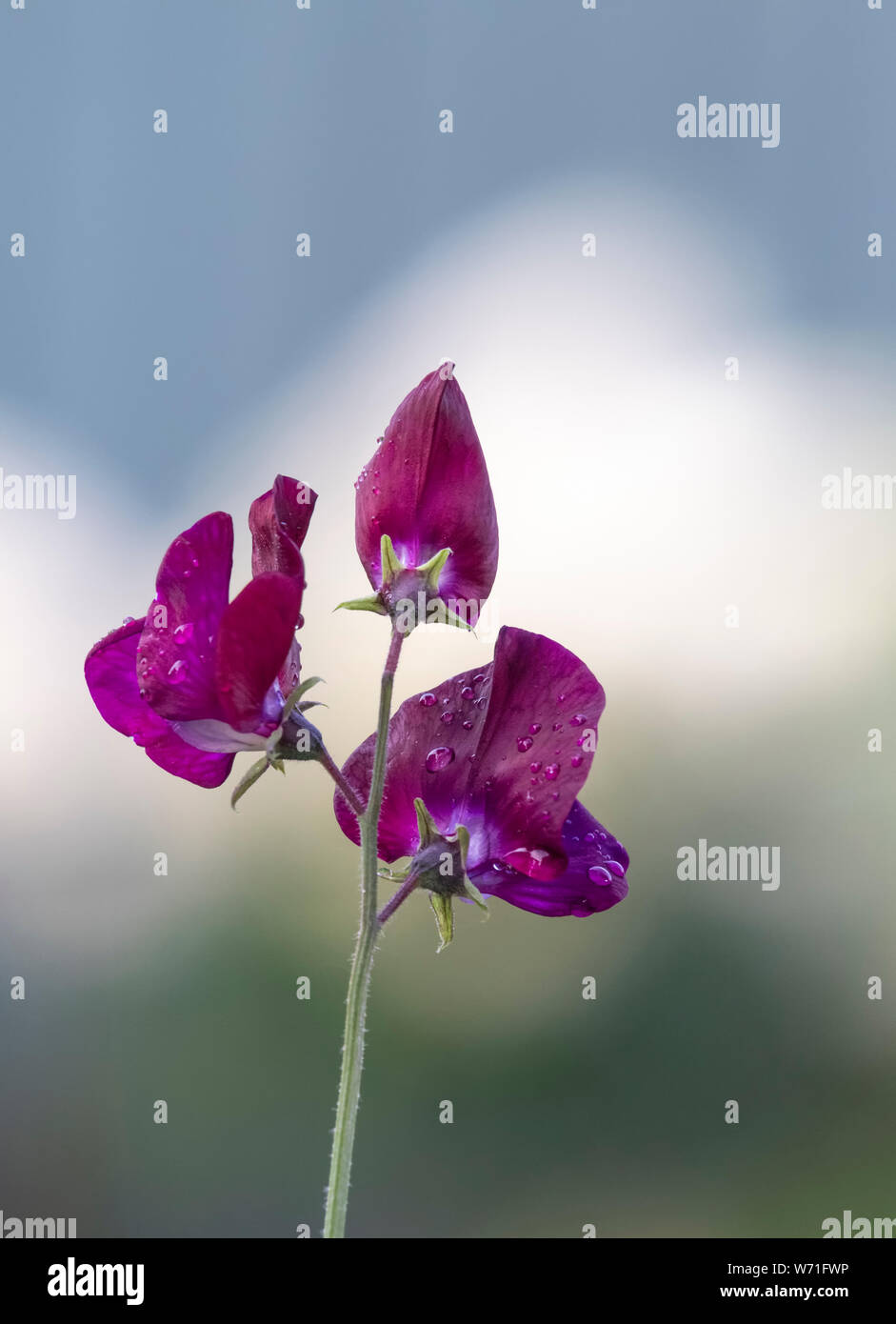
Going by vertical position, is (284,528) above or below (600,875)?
above

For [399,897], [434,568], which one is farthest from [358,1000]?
[434,568]

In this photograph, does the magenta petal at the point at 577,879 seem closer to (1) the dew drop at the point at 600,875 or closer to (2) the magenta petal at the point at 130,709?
(1) the dew drop at the point at 600,875

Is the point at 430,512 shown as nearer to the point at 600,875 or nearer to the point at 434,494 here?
the point at 434,494

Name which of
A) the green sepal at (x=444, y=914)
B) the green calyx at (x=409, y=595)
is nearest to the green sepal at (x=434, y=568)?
the green calyx at (x=409, y=595)

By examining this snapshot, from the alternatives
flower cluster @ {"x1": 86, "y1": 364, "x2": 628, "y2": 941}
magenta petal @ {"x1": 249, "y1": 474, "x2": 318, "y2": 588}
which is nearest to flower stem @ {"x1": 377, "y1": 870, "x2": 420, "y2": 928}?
flower cluster @ {"x1": 86, "y1": 364, "x2": 628, "y2": 941}

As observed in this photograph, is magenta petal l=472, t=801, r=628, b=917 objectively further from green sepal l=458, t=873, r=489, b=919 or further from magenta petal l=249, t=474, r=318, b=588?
magenta petal l=249, t=474, r=318, b=588

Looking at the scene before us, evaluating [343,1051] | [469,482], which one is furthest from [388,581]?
[343,1051]

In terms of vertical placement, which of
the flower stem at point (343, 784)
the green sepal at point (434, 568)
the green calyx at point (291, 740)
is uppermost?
the green sepal at point (434, 568)
